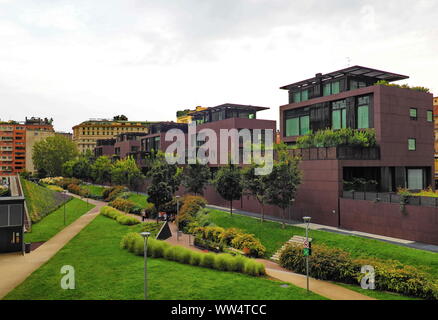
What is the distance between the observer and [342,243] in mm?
27906

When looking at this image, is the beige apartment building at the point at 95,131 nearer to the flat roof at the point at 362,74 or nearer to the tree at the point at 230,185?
the flat roof at the point at 362,74

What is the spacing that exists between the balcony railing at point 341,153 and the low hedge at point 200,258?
1602cm

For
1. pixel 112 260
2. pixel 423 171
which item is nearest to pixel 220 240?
pixel 112 260

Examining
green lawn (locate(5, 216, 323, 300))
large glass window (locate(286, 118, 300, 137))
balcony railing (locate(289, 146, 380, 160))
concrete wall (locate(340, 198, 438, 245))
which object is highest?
large glass window (locate(286, 118, 300, 137))

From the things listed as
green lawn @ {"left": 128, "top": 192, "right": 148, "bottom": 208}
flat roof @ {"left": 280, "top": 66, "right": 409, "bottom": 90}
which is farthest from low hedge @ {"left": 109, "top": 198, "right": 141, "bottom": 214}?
flat roof @ {"left": 280, "top": 66, "right": 409, "bottom": 90}

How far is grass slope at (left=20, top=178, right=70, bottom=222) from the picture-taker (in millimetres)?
47719

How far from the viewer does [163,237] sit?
34344 millimetres

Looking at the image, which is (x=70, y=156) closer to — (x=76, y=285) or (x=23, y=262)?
(x=23, y=262)

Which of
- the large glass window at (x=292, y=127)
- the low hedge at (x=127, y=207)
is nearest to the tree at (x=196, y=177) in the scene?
the low hedge at (x=127, y=207)

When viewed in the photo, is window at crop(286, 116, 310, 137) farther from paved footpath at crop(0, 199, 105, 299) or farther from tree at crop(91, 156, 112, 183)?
tree at crop(91, 156, 112, 183)

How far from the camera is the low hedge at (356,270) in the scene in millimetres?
20125

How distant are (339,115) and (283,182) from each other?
48.2 ft

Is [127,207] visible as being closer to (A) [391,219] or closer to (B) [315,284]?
(B) [315,284]

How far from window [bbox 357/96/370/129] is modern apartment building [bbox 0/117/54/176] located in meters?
147
